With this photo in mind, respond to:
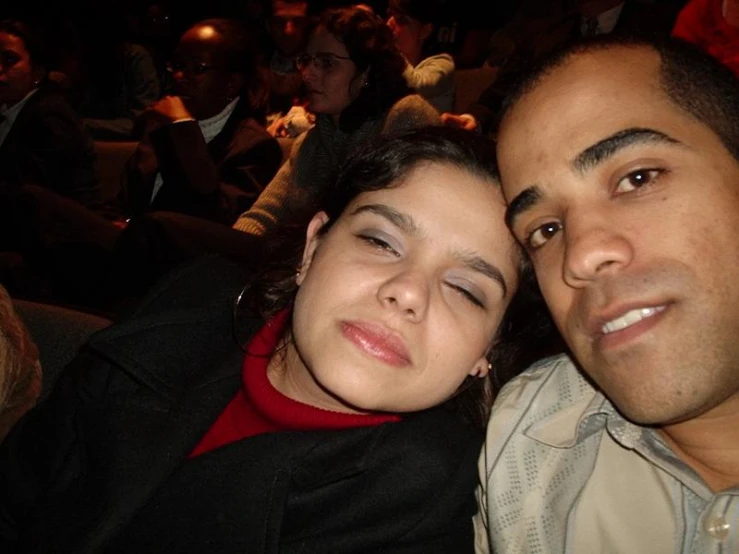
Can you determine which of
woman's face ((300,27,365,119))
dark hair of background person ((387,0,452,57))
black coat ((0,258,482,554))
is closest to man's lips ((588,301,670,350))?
black coat ((0,258,482,554))

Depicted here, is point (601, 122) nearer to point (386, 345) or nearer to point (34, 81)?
point (386, 345)

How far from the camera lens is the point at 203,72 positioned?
3395 mm

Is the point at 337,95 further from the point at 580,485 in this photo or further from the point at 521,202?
the point at 580,485

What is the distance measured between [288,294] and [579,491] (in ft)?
3.70

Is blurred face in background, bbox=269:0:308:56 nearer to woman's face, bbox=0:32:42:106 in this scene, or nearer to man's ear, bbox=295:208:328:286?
woman's face, bbox=0:32:42:106

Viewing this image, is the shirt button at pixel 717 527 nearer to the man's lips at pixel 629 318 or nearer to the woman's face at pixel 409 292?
the man's lips at pixel 629 318

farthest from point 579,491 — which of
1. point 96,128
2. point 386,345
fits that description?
point 96,128

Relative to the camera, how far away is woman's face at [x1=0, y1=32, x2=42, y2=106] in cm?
378

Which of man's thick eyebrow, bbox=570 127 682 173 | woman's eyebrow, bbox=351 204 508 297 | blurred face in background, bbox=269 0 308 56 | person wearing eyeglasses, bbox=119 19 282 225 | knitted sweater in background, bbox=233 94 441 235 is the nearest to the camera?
man's thick eyebrow, bbox=570 127 682 173

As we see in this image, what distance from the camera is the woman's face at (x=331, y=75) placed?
3381mm

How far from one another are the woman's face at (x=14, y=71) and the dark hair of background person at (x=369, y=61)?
84.4 inches

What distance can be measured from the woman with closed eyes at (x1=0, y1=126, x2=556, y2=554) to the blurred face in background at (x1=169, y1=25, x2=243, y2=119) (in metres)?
2.09

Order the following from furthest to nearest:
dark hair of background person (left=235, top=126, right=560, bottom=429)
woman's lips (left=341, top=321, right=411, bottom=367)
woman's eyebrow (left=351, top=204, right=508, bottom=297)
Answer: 1. dark hair of background person (left=235, top=126, right=560, bottom=429)
2. woman's eyebrow (left=351, top=204, right=508, bottom=297)
3. woman's lips (left=341, top=321, right=411, bottom=367)

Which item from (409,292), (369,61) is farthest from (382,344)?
(369,61)
